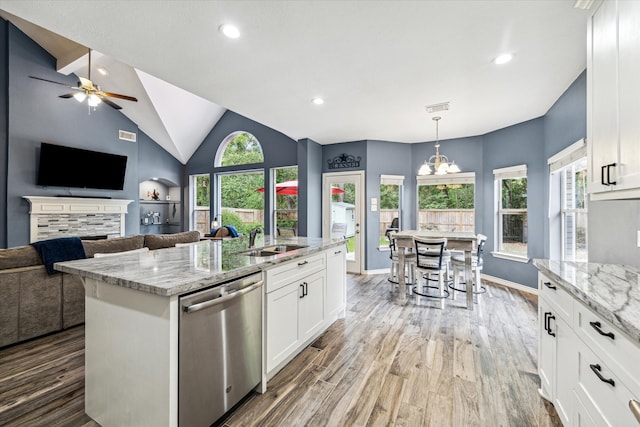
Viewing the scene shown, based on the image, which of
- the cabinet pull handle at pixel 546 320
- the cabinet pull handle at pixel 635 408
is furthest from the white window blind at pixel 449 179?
the cabinet pull handle at pixel 635 408

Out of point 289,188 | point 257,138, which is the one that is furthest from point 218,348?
point 257,138

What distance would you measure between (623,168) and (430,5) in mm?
1523

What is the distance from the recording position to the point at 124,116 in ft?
22.0

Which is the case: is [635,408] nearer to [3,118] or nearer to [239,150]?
[239,150]

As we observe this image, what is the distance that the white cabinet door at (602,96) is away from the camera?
1.39 metres

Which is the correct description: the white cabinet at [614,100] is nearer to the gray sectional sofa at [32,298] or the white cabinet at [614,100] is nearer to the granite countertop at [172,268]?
the granite countertop at [172,268]

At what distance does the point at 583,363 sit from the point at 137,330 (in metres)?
2.17

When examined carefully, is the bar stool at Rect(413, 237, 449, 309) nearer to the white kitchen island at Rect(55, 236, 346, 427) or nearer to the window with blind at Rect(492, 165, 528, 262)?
Answer: the window with blind at Rect(492, 165, 528, 262)

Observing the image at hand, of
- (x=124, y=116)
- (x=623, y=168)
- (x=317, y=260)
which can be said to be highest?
(x=124, y=116)

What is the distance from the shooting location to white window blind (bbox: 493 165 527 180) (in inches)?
179

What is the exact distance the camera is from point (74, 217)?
19.0ft

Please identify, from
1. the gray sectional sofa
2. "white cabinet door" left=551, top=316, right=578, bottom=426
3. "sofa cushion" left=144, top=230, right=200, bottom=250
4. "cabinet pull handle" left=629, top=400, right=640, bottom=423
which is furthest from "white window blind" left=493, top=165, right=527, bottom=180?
the gray sectional sofa

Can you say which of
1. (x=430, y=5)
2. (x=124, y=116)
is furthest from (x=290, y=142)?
(x=430, y=5)

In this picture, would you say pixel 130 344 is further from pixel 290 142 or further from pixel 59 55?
pixel 59 55
